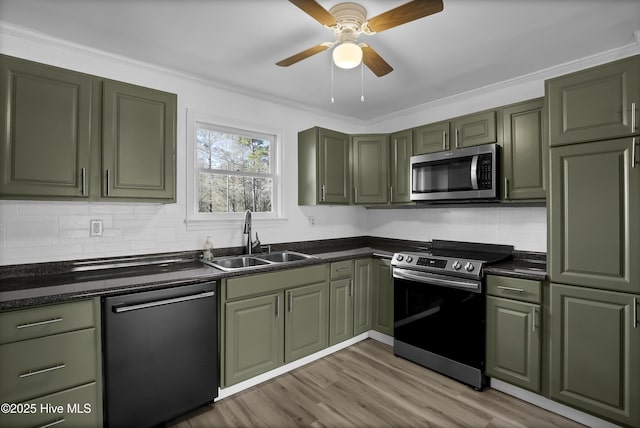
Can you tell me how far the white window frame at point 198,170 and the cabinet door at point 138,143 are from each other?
439 mm

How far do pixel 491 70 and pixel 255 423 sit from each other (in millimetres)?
3248

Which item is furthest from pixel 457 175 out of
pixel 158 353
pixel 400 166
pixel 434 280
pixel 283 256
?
pixel 158 353

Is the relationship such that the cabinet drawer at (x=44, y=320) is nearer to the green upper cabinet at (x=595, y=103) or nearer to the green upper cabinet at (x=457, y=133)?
the green upper cabinet at (x=457, y=133)

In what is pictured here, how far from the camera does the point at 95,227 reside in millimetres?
2293

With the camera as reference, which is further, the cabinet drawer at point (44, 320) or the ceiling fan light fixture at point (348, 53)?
the ceiling fan light fixture at point (348, 53)

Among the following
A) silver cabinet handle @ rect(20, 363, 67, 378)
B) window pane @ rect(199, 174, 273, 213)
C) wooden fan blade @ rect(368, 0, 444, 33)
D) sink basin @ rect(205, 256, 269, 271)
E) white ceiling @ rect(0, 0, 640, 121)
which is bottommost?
silver cabinet handle @ rect(20, 363, 67, 378)

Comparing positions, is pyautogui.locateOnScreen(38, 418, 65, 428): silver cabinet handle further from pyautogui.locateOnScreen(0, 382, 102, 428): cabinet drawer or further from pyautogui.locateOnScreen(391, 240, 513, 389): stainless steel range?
pyautogui.locateOnScreen(391, 240, 513, 389): stainless steel range

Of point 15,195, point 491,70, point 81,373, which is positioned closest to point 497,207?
point 491,70

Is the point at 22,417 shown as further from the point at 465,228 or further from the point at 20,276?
the point at 465,228

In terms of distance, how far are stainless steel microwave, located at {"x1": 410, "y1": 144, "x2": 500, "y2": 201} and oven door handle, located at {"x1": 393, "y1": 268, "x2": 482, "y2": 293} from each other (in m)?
0.72

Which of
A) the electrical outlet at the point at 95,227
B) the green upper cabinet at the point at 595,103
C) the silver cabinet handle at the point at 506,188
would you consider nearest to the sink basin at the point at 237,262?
the electrical outlet at the point at 95,227

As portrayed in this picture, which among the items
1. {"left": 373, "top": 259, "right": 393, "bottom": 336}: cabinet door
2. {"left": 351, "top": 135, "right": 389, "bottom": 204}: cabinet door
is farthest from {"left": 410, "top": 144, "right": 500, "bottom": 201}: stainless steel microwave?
{"left": 373, "top": 259, "right": 393, "bottom": 336}: cabinet door

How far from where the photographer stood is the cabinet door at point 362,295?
3.23m

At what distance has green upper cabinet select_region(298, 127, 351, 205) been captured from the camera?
3.32 metres
